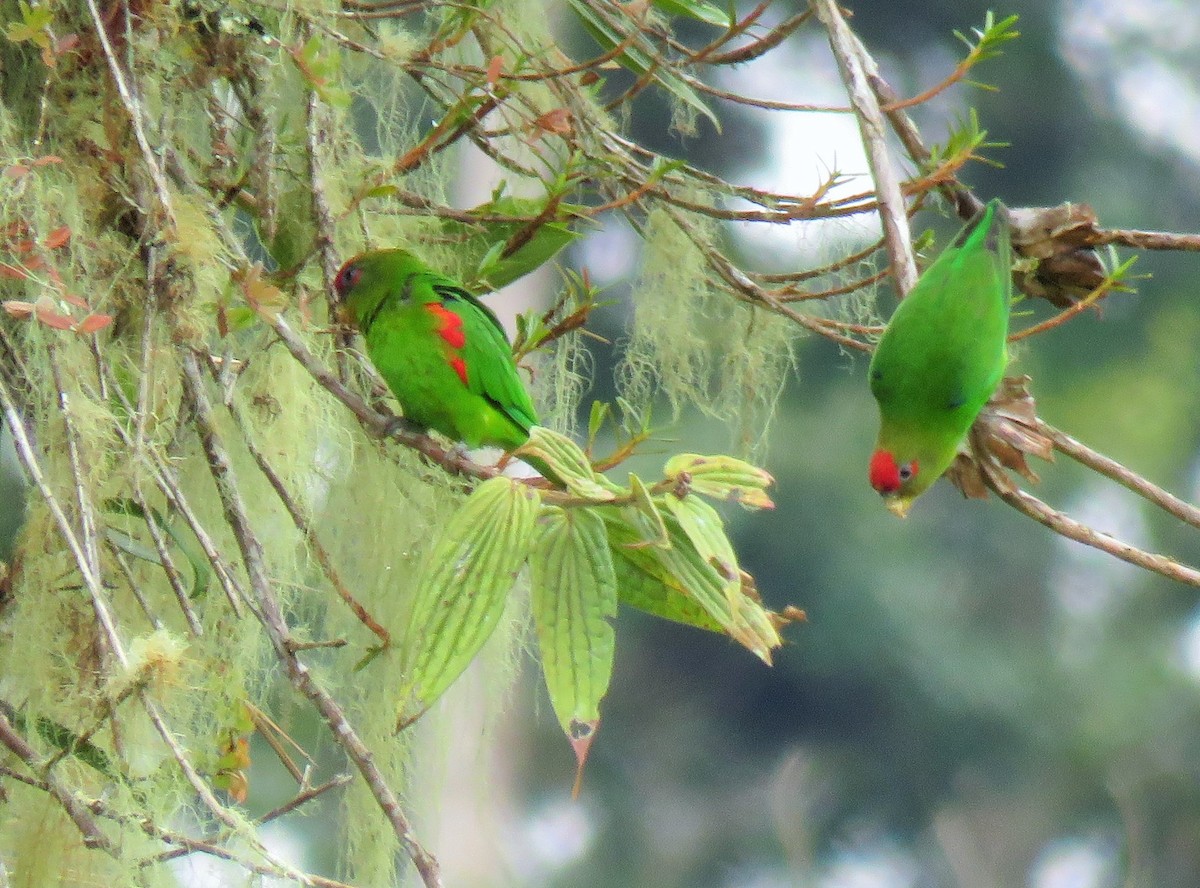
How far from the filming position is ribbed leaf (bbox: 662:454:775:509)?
1.10 meters

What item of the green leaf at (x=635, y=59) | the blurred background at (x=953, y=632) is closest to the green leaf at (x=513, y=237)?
the green leaf at (x=635, y=59)

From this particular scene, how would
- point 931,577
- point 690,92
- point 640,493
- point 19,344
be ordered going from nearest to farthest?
point 640,493, point 19,344, point 690,92, point 931,577

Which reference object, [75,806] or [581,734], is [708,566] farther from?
[75,806]

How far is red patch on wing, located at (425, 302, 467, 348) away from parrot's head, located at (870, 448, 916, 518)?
1.83 feet

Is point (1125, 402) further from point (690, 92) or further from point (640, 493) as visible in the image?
point (640, 493)

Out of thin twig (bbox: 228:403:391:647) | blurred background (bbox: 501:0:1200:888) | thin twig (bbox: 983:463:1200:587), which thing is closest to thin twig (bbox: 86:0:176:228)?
thin twig (bbox: 228:403:391:647)

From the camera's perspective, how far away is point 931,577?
9562 mm

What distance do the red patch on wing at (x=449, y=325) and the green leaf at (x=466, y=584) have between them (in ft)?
2.65

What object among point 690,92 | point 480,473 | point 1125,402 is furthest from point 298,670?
point 1125,402

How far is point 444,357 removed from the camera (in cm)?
189

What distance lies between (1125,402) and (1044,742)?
235cm

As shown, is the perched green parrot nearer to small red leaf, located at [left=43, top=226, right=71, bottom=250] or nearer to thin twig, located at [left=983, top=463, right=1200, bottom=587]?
thin twig, located at [left=983, top=463, right=1200, bottom=587]

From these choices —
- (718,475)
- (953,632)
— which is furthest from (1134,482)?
(953,632)

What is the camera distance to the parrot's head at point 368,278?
163 centimetres
